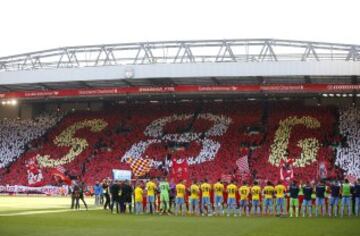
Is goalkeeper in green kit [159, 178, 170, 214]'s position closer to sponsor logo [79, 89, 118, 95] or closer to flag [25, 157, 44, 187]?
sponsor logo [79, 89, 118, 95]

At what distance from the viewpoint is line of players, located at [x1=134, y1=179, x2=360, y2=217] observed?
2820 centimetres

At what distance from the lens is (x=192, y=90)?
2046 inches

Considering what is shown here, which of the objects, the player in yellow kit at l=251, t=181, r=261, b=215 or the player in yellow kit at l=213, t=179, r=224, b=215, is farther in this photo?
the player in yellow kit at l=213, t=179, r=224, b=215

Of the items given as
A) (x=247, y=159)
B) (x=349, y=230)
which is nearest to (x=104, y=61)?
(x=247, y=159)

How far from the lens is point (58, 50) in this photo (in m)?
53.2

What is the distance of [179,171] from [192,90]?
25.1ft

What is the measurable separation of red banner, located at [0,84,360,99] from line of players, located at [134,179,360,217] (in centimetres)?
2029

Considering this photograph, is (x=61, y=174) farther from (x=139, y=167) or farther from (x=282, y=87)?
(x=282, y=87)

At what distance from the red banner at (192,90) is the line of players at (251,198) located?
66.6 ft

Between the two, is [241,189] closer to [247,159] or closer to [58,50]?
[247,159]

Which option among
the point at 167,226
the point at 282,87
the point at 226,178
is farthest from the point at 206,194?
the point at 282,87

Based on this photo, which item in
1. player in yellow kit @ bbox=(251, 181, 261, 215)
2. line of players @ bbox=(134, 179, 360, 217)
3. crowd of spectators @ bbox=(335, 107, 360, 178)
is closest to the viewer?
line of players @ bbox=(134, 179, 360, 217)

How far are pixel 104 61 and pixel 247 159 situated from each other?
49.5 feet

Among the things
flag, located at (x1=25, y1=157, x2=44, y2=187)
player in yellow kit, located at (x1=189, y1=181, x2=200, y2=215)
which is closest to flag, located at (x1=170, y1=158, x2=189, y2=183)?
flag, located at (x1=25, y1=157, x2=44, y2=187)
